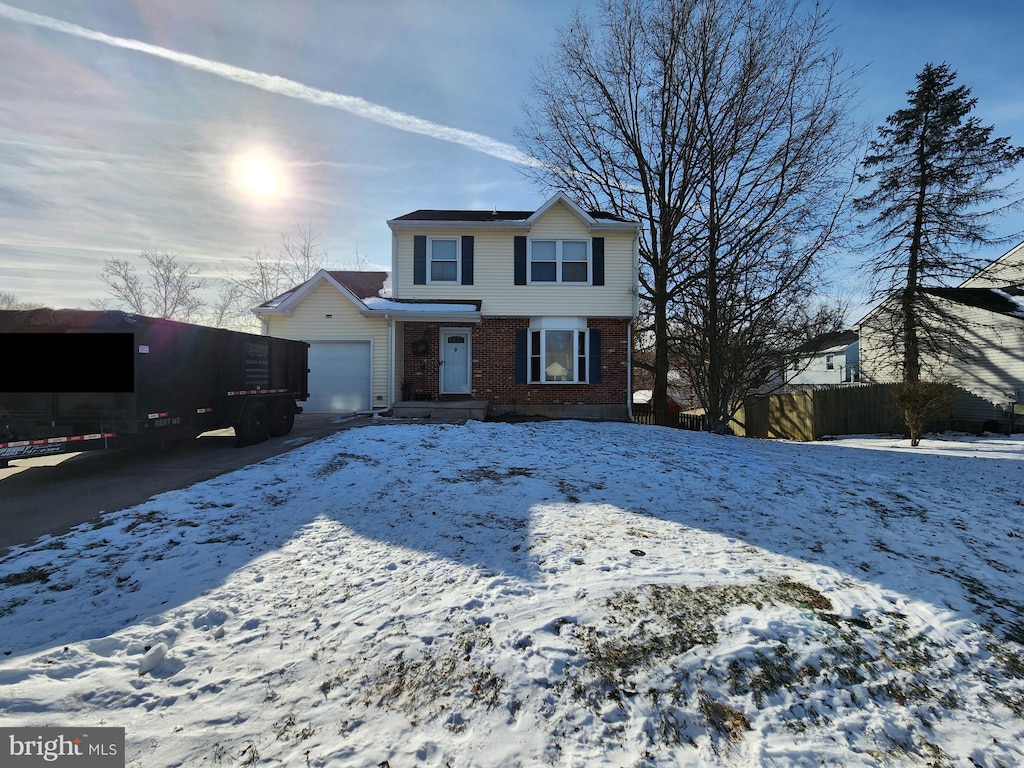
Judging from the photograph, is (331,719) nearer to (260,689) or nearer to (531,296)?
(260,689)

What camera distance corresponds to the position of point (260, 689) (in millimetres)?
2215

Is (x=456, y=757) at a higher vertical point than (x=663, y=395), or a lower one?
lower

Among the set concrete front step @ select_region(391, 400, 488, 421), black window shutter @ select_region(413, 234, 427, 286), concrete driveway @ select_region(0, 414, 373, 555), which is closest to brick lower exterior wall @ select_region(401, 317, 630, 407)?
black window shutter @ select_region(413, 234, 427, 286)

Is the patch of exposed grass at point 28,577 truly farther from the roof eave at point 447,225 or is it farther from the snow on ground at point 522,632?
the roof eave at point 447,225

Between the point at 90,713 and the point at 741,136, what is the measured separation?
1807 centimetres

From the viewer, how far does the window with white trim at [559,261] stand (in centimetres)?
1399

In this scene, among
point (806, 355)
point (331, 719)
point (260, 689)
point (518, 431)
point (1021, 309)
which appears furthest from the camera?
point (1021, 309)

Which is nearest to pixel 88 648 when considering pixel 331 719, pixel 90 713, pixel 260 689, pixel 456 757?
pixel 90 713

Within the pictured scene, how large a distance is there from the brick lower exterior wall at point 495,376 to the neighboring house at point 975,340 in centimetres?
1487

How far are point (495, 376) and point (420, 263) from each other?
4222 mm

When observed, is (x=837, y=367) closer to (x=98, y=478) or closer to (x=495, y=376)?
(x=495, y=376)

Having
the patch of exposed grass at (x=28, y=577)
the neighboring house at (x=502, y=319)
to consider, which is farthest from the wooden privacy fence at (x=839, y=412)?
the patch of exposed grass at (x=28, y=577)

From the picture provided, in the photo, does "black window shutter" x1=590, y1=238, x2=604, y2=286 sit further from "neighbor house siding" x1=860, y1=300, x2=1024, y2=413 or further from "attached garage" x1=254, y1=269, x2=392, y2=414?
"neighbor house siding" x1=860, y1=300, x2=1024, y2=413

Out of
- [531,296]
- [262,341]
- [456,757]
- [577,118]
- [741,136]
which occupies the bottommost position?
[456,757]
